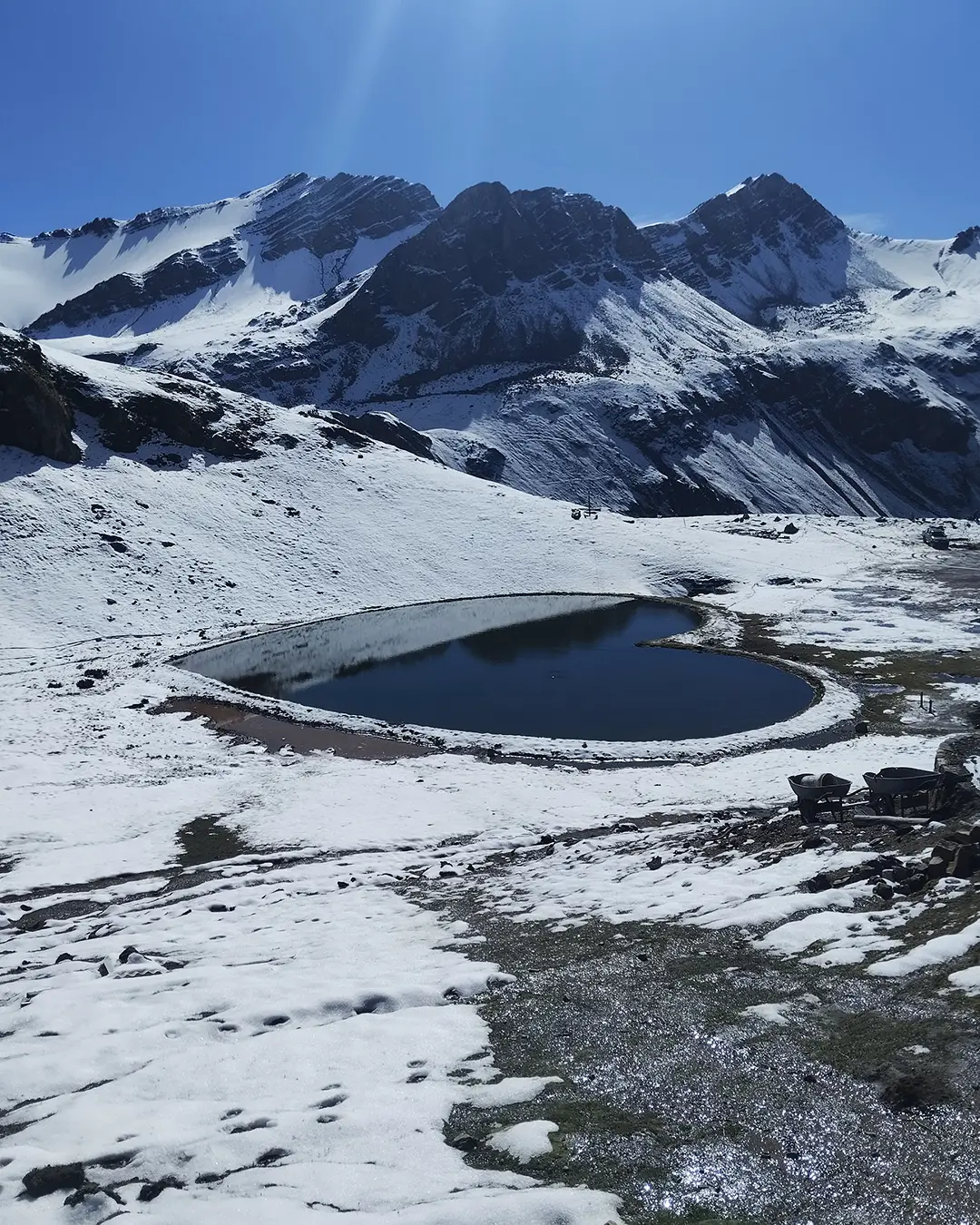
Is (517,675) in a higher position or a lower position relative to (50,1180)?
lower

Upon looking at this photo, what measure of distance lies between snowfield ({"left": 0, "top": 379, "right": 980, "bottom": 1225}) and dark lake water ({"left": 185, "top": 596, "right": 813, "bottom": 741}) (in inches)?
149

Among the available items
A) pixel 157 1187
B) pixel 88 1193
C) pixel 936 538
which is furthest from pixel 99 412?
pixel 936 538

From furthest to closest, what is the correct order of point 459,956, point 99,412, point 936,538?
point 936,538 < point 99,412 < point 459,956

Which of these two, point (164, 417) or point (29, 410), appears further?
point (164, 417)

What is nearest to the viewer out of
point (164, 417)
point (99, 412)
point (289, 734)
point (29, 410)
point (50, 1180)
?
point (50, 1180)

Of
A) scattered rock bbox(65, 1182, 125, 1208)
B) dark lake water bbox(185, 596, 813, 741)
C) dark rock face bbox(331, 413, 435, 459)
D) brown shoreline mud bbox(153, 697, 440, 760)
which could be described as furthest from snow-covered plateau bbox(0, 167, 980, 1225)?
dark rock face bbox(331, 413, 435, 459)

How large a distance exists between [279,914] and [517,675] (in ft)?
108

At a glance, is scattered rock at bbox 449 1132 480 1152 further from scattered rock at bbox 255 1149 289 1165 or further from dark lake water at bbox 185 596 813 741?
dark lake water at bbox 185 596 813 741

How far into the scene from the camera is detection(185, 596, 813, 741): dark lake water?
38.2 meters

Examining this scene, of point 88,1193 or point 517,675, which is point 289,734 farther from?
point 88,1193

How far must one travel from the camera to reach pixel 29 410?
68.8 metres

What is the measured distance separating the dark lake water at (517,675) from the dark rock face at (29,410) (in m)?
31.0

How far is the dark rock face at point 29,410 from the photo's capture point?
68312 mm

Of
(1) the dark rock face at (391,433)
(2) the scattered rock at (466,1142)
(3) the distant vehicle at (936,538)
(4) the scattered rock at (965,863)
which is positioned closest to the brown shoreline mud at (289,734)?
(4) the scattered rock at (965,863)
